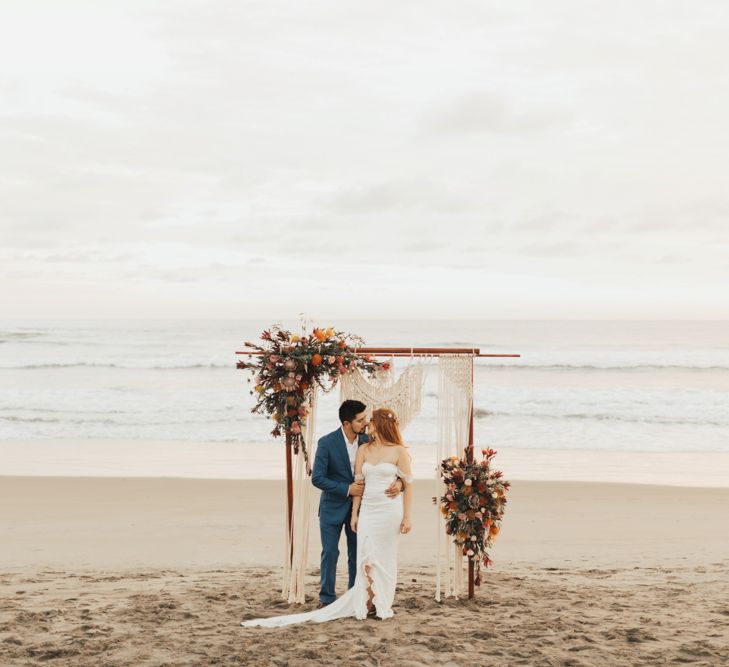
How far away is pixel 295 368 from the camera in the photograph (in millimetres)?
6953

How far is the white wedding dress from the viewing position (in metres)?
6.64

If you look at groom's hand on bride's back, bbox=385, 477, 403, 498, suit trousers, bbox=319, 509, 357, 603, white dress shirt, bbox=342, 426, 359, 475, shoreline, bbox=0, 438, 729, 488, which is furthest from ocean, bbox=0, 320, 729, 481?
groom's hand on bride's back, bbox=385, 477, 403, 498

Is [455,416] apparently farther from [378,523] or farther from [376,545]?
[376,545]

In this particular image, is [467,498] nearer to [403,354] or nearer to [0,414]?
[403,354]

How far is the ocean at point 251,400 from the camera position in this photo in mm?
18562

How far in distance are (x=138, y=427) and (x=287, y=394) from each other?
15387mm

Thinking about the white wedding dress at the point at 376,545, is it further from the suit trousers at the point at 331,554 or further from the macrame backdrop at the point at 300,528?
the macrame backdrop at the point at 300,528

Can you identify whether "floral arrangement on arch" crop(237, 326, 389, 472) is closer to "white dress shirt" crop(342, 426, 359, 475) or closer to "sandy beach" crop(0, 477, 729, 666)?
"white dress shirt" crop(342, 426, 359, 475)

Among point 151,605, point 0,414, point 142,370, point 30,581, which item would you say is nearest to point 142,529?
point 30,581

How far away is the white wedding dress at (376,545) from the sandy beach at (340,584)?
8.4 inches

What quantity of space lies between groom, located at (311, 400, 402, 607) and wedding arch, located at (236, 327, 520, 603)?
30cm

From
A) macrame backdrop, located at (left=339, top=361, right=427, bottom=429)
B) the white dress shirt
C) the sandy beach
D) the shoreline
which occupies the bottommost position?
the sandy beach

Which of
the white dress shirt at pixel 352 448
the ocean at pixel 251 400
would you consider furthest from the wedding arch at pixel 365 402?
the ocean at pixel 251 400

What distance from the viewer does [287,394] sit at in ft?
23.0
